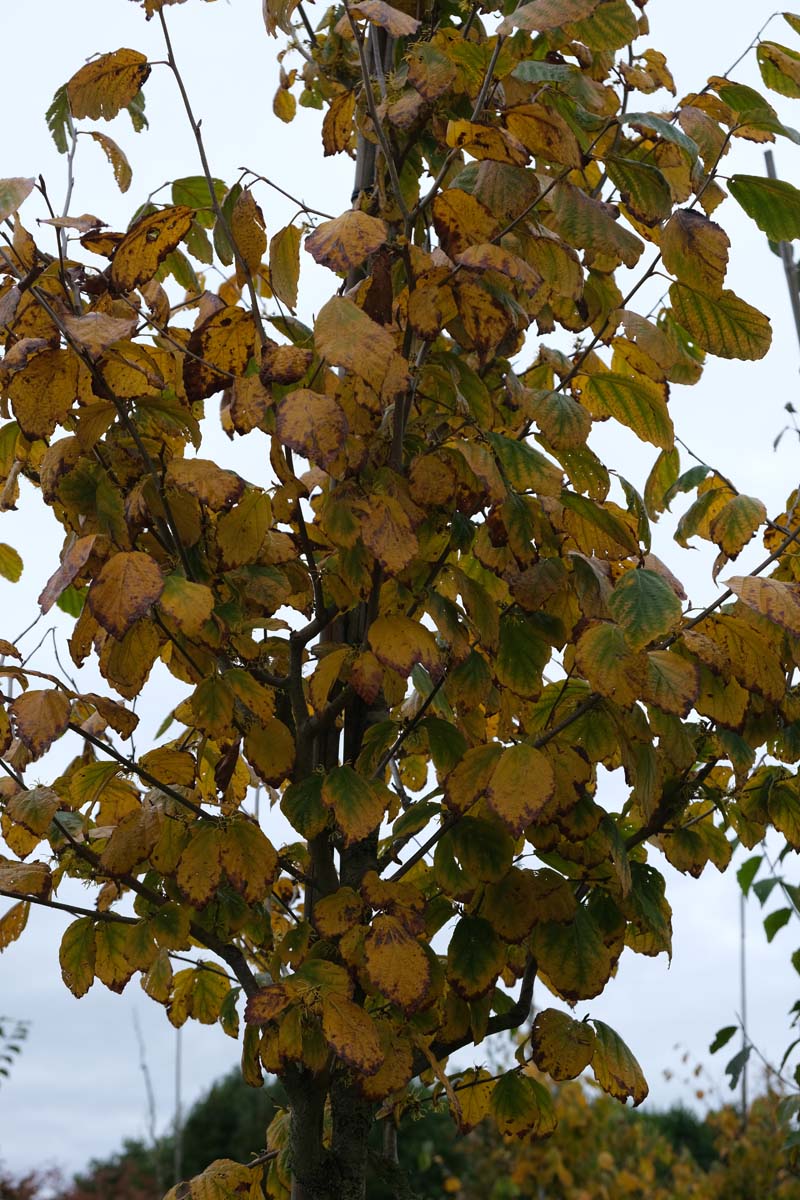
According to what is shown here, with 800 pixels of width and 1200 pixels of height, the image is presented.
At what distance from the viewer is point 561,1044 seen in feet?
4.81

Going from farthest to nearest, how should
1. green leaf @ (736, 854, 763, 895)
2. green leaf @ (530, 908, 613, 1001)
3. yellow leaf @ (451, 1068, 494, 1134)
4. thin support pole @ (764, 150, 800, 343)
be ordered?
thin support pole @ (764, 150, 800, 343), green leaf @ (736, 854, 763, 895), yellow leaf @ (451, 1068, 494, 1134), green leaf @ (530, 908, 613, 1001)

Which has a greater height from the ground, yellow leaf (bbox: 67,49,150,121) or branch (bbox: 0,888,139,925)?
yellow leaf (bbox: 67,49,150,121)

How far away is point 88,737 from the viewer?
1.38 meters

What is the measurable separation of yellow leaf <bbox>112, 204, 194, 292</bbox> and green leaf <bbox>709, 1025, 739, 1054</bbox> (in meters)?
2.58

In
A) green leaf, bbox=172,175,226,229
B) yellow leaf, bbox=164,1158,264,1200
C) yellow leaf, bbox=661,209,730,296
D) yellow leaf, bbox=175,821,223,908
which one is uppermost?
green leaf, bbox=172,175,226,229

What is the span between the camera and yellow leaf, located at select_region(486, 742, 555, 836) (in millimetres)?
A: 1219

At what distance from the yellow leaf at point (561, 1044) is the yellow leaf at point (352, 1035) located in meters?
0.29

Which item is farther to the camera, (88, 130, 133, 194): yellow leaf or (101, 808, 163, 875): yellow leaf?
(88, 130, 133, 194): yellow leaf

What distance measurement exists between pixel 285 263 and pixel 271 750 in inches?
22.6

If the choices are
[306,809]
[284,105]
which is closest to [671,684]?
[306,809]

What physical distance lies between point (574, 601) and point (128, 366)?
64cm

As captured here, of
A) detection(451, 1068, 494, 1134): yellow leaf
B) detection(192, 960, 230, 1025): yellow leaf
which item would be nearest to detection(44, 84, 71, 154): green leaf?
detection(192, 960, 230, 1025): yellow leaf

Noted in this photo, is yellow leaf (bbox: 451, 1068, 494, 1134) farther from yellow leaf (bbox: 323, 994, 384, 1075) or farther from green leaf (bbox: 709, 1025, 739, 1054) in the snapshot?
green leaf (bbox: 709, 1025, 739, 1054)

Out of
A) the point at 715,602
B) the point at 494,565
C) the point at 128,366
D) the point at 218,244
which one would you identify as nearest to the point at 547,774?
the point at 494,565
